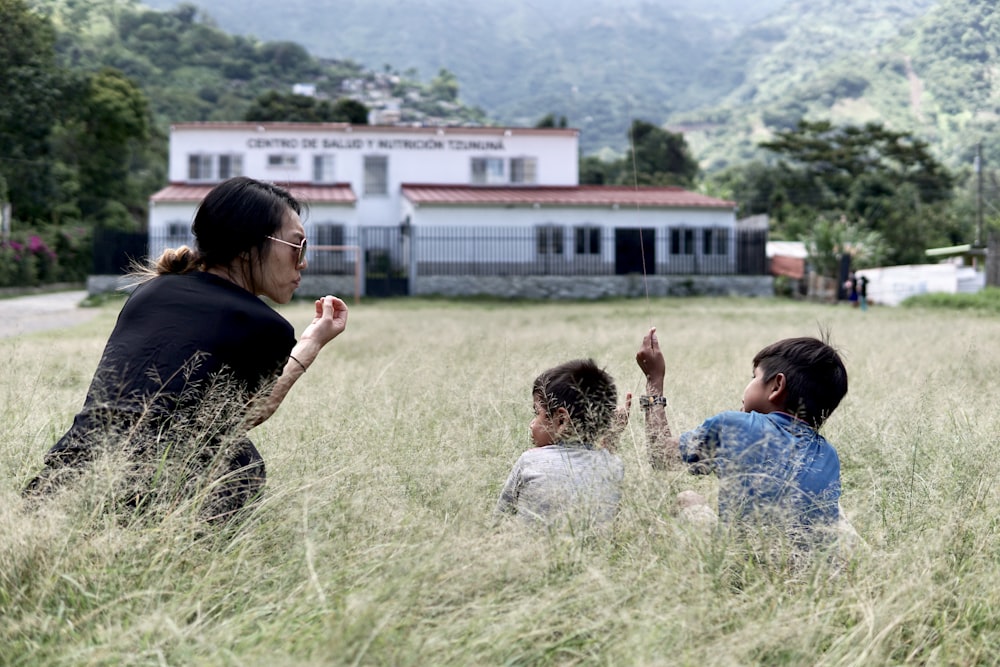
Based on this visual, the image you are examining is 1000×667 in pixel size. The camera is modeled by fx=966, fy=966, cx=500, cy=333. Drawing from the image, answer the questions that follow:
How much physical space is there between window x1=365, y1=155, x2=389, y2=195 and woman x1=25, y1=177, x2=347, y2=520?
1203 inches

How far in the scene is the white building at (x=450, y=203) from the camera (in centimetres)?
2908

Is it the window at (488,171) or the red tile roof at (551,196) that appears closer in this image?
the red tile roof at (551,196)

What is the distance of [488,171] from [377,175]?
381 centimetres

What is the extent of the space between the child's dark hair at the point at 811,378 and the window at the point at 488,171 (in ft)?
101

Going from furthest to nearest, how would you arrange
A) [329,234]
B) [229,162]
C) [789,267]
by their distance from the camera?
[229,162], [789,267], [329,234]

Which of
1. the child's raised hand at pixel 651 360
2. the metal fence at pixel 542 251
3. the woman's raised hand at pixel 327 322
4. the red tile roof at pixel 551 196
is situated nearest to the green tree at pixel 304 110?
the red tile roof at pixel 551 196

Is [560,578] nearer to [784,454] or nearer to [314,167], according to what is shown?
[784,454]

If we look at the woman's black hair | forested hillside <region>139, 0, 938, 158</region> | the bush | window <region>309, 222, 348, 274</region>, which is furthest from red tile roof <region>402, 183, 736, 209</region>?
the woman's black hair

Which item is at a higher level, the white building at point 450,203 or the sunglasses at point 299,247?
the white building at point 450,203

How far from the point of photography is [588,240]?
30.4 metres

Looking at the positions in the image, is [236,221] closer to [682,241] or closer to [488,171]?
[682,241]

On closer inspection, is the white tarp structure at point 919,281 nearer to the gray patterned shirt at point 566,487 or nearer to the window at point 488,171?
the window at point 488,171

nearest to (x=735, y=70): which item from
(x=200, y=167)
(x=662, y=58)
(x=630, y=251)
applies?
(x=662, y=58)

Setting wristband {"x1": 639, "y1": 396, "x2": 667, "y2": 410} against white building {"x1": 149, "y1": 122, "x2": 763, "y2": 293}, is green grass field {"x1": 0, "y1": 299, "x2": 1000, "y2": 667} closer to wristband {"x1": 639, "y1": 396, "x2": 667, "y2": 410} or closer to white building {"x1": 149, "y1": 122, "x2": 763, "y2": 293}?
wristband {"x1": 639, "y1": 396, "x2": 667, "y2": 410}
